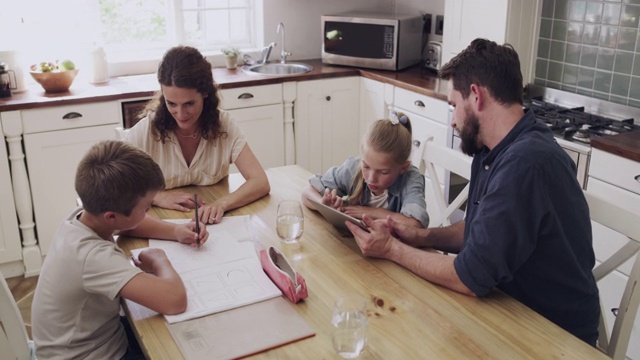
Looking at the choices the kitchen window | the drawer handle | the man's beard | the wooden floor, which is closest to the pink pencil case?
the man's beard

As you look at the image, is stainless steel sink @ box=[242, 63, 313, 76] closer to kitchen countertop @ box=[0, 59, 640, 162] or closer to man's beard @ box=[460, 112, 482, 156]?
kitchen countertop @ box=[0, 59, 640, 162]

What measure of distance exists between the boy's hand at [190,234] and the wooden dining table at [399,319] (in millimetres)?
105

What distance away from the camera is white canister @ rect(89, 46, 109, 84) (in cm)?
375

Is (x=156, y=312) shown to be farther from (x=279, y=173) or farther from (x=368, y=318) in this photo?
(x=279, y=173)

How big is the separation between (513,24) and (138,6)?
230 centimetres

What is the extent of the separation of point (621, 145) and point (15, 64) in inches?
117

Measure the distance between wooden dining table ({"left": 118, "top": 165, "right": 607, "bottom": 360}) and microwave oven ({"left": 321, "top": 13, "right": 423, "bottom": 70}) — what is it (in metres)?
2.49

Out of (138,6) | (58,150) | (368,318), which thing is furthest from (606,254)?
(138,6)

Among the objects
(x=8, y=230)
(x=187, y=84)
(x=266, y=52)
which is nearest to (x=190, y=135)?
(x=187, y=84)

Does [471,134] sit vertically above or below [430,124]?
above

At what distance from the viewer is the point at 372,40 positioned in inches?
167

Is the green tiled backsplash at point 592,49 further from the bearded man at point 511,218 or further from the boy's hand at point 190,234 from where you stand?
the boy's hand at point 190,234

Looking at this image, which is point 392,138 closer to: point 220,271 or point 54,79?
point 220,271

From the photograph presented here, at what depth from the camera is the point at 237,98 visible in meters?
3.89
